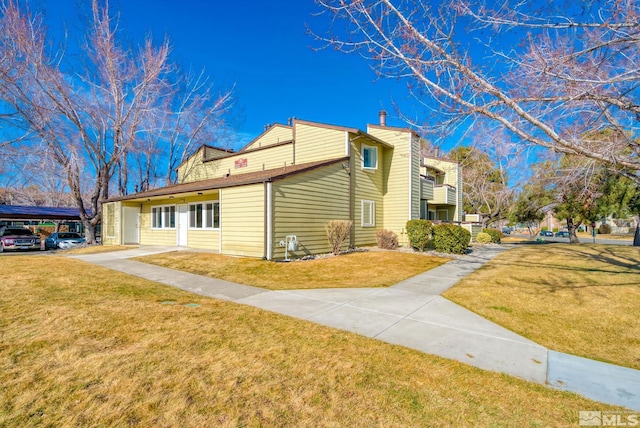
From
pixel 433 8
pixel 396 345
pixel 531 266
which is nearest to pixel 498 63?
pixel 433 8

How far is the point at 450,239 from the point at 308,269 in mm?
7961

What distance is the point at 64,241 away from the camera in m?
21.9

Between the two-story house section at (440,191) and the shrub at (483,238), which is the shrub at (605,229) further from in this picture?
the shrub at (483,238)

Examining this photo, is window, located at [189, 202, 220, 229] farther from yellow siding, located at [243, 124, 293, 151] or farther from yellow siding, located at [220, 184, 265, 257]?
yellow siding, located at [243, 124, 293, 151]

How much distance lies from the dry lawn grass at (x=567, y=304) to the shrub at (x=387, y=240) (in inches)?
216

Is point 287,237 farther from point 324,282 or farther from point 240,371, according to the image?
point 240,371

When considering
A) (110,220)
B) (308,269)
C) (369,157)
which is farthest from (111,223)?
(369,157)

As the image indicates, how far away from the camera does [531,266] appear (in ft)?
36.0

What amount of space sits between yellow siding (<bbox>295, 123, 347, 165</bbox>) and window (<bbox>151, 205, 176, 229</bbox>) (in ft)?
25.0

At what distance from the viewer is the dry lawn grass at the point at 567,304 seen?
4.46 metres

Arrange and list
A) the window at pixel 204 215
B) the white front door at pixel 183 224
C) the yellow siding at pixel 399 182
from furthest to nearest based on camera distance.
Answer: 1. the yellow siding at pixel 399 182
2. the white front door at pixel 183 224
3. the window at pixel 204 215

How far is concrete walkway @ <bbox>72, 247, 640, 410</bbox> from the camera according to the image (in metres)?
3.39

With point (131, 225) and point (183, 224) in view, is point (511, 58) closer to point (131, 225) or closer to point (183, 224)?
point (183, 224)

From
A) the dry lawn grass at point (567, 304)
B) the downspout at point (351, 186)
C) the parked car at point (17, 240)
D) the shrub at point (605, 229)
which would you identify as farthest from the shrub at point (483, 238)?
the shrub at point (605, 229)
